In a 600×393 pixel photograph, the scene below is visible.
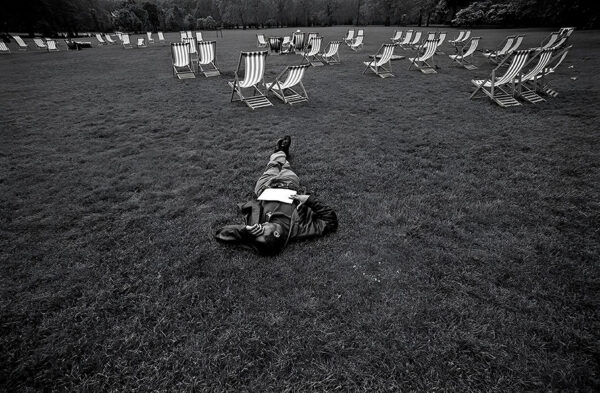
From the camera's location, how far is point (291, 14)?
6575 cm

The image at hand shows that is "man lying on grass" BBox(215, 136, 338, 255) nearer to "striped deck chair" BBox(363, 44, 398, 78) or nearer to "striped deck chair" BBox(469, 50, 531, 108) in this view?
"striped deck chair" BBox(469, 50, 531, 108)

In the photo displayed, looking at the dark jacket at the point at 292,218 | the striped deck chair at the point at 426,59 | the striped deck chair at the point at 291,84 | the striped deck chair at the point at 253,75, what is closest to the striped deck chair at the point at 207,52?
the striped deck chair at the point at 253,75

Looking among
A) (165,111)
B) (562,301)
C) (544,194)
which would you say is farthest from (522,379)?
(165,111)

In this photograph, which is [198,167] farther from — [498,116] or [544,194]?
[498,116]

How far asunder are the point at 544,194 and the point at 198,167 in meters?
4.81

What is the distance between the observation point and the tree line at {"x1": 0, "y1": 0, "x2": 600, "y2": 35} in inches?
977

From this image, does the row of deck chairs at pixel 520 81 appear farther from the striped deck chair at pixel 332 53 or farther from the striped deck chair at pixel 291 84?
the striped deck chair at pixel 332 53

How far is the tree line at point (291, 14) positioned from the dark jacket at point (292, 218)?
30.9 metres

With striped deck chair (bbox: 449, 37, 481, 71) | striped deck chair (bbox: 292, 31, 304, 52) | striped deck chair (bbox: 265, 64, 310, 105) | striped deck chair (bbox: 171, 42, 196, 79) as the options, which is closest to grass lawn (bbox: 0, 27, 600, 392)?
striped deck chair (bbox: 265, 64, 310, 105)

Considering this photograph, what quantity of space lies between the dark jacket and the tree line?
1215 inches

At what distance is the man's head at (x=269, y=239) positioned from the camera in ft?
8.73

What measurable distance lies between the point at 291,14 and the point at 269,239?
76.7 meters

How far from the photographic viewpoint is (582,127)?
5.38 m

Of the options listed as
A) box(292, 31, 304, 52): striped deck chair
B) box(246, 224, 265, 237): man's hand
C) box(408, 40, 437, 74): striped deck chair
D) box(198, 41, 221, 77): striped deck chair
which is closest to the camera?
box(246, 224, 265, 237): man's hand
